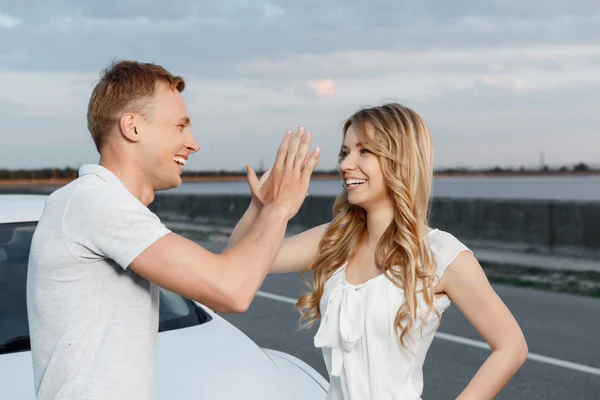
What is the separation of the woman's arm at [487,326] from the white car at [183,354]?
943mm

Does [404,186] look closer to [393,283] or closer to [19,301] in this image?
[393,283]

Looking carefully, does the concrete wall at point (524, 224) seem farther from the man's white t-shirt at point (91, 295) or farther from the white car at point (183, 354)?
the man's white t-shirt at point (91, 295)

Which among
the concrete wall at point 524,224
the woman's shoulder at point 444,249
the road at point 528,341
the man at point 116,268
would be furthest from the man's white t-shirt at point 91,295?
the concrete wall at point 524,224

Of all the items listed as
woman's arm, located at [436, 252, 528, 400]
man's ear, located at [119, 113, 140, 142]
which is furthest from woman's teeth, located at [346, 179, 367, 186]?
man's ear, located at [119, 113, 140, 142]

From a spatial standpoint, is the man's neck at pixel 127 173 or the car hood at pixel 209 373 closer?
the man's neck at pixel 127 173

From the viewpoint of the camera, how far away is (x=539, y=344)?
8.78 m

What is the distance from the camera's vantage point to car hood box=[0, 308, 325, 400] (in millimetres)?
3445

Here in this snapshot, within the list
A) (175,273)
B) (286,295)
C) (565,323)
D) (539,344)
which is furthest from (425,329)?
(286,295)

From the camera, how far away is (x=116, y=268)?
2365 mm

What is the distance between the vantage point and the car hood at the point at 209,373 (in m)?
3.45

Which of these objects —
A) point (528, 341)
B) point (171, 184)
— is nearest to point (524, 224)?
point (528, 341)

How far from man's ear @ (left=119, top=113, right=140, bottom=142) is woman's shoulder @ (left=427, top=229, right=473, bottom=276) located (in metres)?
1.08

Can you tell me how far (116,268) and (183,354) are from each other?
147cm

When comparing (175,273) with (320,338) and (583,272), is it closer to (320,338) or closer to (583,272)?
(320,338)
